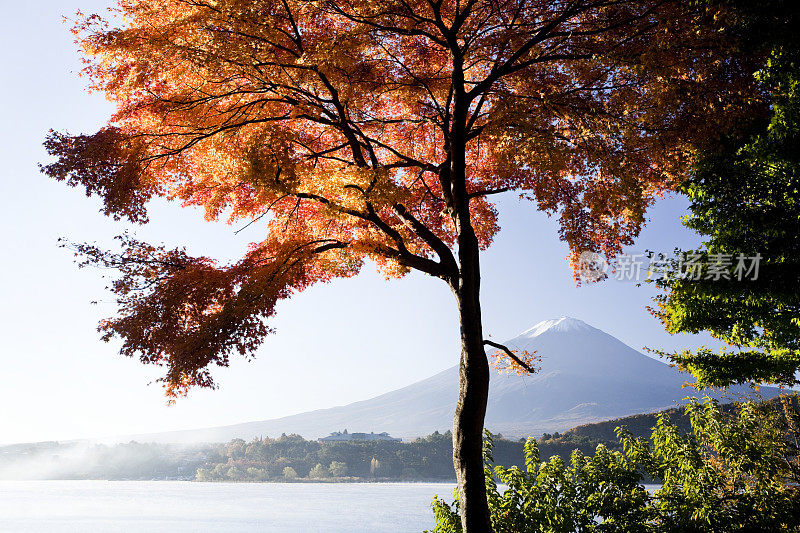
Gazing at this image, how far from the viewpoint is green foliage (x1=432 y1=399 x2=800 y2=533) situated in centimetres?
594

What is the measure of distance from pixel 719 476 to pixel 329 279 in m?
5.66

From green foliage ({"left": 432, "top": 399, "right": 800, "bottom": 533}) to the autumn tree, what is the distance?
1542 millimetres

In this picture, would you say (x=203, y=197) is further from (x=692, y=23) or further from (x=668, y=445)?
(x=668, y=445)

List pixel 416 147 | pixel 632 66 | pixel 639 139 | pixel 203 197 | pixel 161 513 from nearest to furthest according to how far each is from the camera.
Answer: pixel 632 66
pixel 639 139
pixel 203 197
pixel 416 147
pixel 161 513

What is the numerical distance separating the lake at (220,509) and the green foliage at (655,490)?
12874 millimetres

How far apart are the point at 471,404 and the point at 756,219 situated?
412 centimetres

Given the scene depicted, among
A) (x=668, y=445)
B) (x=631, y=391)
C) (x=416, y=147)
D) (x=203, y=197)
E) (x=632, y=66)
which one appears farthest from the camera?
(x=631, y=391)

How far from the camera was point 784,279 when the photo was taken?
6.14 meters

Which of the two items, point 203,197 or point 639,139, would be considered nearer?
point 639,139

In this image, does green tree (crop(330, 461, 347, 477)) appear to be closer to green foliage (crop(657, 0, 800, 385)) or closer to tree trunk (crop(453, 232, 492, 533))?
green foliage (crop(657, 0, 800, 385))

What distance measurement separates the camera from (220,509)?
37.1 m

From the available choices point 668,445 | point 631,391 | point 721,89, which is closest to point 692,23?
point 721,89

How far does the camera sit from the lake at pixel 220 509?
26.0 m

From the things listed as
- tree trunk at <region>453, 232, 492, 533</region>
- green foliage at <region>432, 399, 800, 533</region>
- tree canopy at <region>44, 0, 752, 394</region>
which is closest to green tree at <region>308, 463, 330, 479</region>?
green foliage at <region>432, 399, 800, 533</region>
